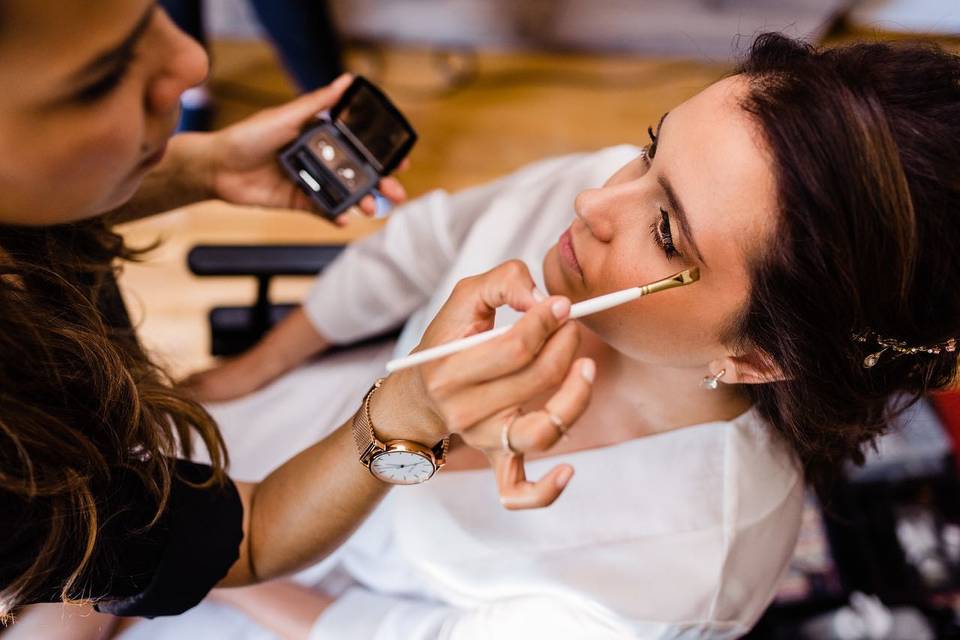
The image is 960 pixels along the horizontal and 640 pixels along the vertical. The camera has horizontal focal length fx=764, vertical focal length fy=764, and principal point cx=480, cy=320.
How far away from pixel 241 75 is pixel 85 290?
143 cm

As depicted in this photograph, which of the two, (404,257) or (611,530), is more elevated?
(404,257)

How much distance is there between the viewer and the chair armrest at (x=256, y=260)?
1.07m

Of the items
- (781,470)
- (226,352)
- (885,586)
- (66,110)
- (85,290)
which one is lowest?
(885,586)

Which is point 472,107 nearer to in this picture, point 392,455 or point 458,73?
point 458,73

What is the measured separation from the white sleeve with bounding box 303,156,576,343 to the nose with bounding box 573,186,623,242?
0.33 m

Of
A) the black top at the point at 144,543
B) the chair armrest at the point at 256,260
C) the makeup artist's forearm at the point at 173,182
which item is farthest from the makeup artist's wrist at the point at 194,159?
the black top at the point at 144,543

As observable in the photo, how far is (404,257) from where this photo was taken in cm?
108

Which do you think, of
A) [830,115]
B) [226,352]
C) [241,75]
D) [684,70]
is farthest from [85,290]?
[684,70]

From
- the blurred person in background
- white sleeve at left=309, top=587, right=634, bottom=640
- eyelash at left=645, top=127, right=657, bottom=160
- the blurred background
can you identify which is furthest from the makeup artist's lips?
the blurred person in background

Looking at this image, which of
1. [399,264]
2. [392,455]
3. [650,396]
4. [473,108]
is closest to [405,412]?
[392,455]

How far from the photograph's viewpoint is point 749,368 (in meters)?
0.76

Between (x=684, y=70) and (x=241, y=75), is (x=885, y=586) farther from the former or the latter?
(x=241, y=75)

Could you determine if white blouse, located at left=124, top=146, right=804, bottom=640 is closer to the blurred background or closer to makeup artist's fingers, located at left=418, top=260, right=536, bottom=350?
makeup artist's fingers, located at left=418, top=260, right=536, bottom=350

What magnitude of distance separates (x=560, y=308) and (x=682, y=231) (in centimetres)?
20
